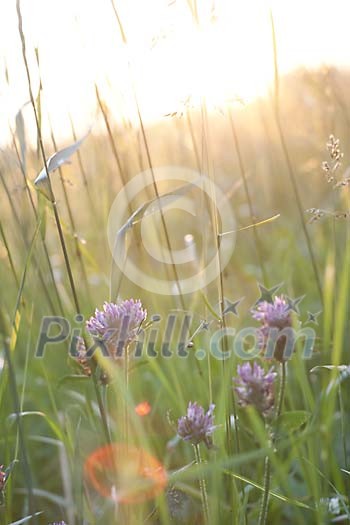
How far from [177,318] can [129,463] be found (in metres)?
0.77

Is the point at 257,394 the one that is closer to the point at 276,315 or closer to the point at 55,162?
the point at 276,315

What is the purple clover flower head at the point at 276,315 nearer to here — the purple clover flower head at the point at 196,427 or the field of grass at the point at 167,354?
the field of grass at the point at 167,354

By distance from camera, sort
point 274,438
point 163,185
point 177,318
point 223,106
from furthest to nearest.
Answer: point 163,185 → point 177,318 → point 223,106 → point 274,438

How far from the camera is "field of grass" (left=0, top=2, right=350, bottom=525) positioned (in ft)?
2.69

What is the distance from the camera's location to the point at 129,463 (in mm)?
853

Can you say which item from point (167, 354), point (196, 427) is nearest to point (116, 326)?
point (196, 427)

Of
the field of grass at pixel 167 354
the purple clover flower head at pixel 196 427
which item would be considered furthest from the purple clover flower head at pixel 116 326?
the purple clover flower head at pixel 196 427

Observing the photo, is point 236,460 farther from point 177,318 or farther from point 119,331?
point 177,318

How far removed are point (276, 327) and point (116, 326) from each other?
0.22 metres

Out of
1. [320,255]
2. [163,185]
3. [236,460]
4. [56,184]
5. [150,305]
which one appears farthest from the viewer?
[163,185]

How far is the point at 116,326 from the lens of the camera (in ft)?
2.70

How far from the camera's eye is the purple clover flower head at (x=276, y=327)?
82 cm

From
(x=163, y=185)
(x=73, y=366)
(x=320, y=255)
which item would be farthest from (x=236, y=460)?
(x=163, y=185)

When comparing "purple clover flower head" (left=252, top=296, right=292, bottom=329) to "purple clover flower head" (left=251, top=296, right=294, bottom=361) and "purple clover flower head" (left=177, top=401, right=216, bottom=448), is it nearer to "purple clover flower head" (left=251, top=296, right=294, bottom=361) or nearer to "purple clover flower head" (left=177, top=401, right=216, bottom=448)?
"purple clover flower head" (left=251, top=296, right=294, bottom=361)
